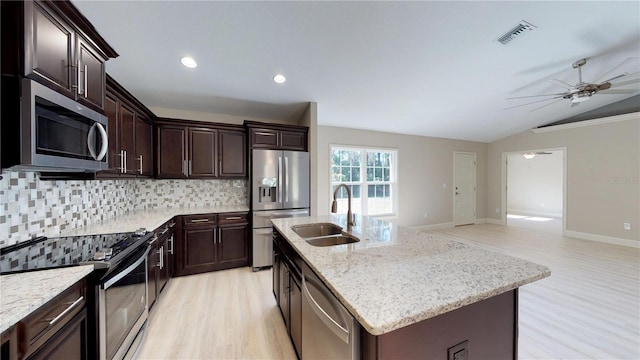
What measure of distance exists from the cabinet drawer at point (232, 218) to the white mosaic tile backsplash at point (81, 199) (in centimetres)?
64


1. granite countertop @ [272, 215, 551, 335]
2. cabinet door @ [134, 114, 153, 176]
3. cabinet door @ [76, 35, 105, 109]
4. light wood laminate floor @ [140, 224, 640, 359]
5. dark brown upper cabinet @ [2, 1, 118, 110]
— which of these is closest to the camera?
granite countertop @ [272, 215, 551, 335]

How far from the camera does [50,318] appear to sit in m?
0.97

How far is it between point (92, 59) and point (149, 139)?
1705 millimetres

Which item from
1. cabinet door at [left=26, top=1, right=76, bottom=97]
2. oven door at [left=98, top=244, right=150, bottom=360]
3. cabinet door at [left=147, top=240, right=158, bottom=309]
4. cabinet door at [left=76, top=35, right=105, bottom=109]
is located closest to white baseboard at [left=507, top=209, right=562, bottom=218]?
cabinet door at [left=147, top=240, right=158, bottom=309]

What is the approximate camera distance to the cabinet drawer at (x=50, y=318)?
858 mm

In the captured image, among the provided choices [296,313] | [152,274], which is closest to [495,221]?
[296,313]

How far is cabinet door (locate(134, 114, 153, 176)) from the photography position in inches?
106

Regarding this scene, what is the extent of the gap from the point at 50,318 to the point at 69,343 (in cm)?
23

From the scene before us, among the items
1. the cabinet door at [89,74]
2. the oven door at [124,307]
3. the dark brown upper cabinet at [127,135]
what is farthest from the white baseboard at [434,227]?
the cabinet door at [89,74]

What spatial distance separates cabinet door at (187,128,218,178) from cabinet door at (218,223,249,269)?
85cm

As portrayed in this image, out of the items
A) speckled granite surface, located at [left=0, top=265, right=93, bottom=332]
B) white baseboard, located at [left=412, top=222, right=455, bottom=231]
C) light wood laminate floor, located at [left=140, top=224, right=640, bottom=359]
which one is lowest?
light wood laminate floor, located at [left=140, top=224, right=640, bottom=359]

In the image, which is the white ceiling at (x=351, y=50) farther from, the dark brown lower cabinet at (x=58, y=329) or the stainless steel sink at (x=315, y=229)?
the dark brown lower cabinet at (x=58, y=329)

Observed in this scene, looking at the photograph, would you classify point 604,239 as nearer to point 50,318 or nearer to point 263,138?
point 263,138

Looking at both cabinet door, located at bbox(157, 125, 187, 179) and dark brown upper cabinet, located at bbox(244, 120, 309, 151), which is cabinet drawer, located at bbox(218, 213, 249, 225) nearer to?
cabinet door, located at bbox(157, 125, 187, 179)
